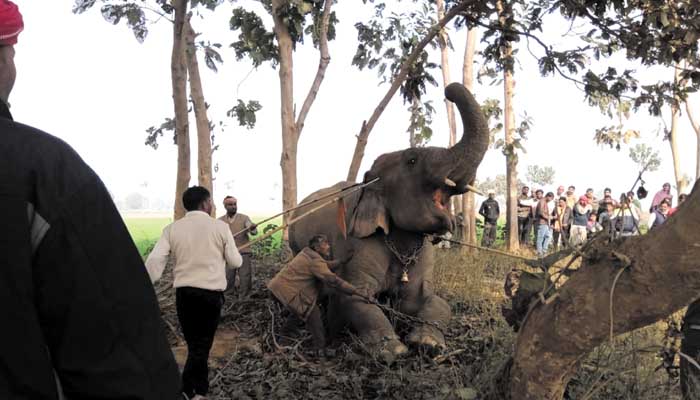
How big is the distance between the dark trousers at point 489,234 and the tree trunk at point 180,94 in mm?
6402

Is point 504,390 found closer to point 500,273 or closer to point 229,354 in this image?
point 229,354

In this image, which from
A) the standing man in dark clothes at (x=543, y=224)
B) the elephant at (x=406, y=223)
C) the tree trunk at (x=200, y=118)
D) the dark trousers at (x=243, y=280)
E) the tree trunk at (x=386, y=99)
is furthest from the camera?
the standing man in dark clothes at (x=543, y=224)

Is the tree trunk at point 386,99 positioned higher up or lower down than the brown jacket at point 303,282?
higher up

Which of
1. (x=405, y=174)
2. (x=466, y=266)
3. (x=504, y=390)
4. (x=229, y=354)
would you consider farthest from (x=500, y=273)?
(x=504, y=390)

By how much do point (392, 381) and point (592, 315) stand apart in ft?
7.82

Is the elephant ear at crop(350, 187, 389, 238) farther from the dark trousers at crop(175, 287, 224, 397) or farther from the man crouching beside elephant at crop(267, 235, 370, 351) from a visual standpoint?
the dark trousers at crop(175, 287, 224, 397)

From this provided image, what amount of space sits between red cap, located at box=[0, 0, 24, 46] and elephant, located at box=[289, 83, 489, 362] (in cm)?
520

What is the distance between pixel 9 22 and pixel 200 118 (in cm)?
1213

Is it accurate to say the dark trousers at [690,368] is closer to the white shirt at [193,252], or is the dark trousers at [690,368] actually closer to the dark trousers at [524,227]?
the white shirt at [193,252]

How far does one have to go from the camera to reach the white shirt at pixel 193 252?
5000 millimetres

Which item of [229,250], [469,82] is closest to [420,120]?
[469,82]

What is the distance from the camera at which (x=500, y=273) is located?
10.1 m

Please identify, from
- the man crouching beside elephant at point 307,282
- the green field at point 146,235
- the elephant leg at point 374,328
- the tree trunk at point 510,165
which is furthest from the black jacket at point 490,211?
the man crouching beside elephant at point 307,282

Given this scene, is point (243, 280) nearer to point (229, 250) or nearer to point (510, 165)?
point (229, 250)
